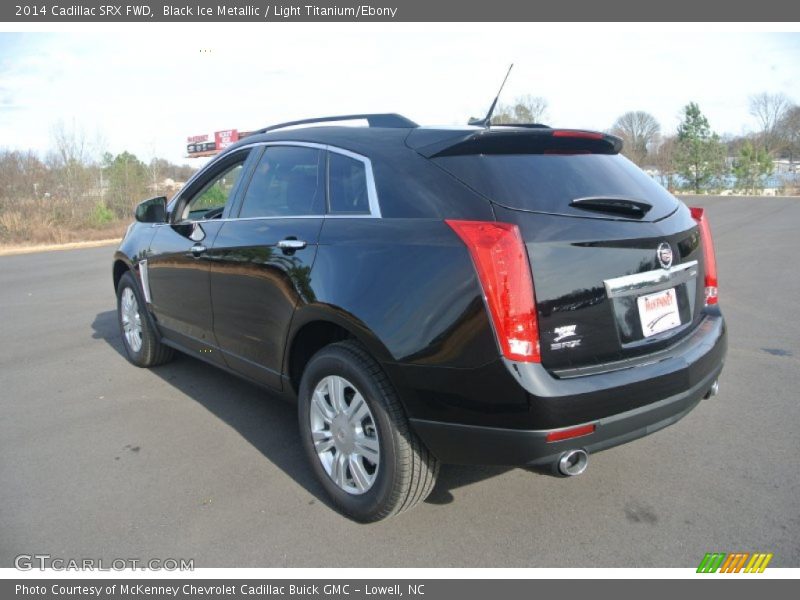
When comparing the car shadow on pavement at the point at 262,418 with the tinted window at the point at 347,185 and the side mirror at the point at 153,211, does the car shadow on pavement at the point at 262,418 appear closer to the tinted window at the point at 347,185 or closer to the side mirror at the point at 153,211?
the side mirror at the point at 153,211

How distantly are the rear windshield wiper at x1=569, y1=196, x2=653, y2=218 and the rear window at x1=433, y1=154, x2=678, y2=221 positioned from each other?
31 mm

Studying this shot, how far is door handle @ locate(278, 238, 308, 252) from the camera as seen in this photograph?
3.27m

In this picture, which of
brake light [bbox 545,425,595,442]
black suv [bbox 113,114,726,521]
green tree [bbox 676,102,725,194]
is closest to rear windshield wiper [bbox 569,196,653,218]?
black suv [bbox 113,114,726,521]

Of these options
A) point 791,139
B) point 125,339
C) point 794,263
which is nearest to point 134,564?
point 125,339

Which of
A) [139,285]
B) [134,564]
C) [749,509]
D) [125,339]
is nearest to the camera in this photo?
[134,564]

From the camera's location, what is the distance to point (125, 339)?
578 cm

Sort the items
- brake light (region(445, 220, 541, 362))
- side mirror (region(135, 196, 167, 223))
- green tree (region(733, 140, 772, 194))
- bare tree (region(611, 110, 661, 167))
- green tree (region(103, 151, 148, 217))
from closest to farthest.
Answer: brake light (region(445, 220, 541, 362)) < side mirror (region(135, 196, 167, 223)) < green tree (region(103, 151, 148, 217)) < green tree (region(733, 140, 772, 194)) < bare tree (region(611, 110, 661, 167))

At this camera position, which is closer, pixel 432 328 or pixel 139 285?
pixel 432 328

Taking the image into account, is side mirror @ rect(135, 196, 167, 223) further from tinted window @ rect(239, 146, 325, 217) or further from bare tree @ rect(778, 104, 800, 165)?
bare tree @ rect(778, 104, 800, 165)

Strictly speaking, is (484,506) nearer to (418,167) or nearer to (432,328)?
(432,328)

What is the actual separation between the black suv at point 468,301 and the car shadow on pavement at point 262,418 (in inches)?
16.0

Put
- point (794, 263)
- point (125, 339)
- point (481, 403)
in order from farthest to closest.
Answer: point (794, 263), point (125, 339), point (481, 403)

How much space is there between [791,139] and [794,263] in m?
55.5

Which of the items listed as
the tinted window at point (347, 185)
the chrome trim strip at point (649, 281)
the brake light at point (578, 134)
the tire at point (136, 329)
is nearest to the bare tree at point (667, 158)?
the tire at point (136, 329)
